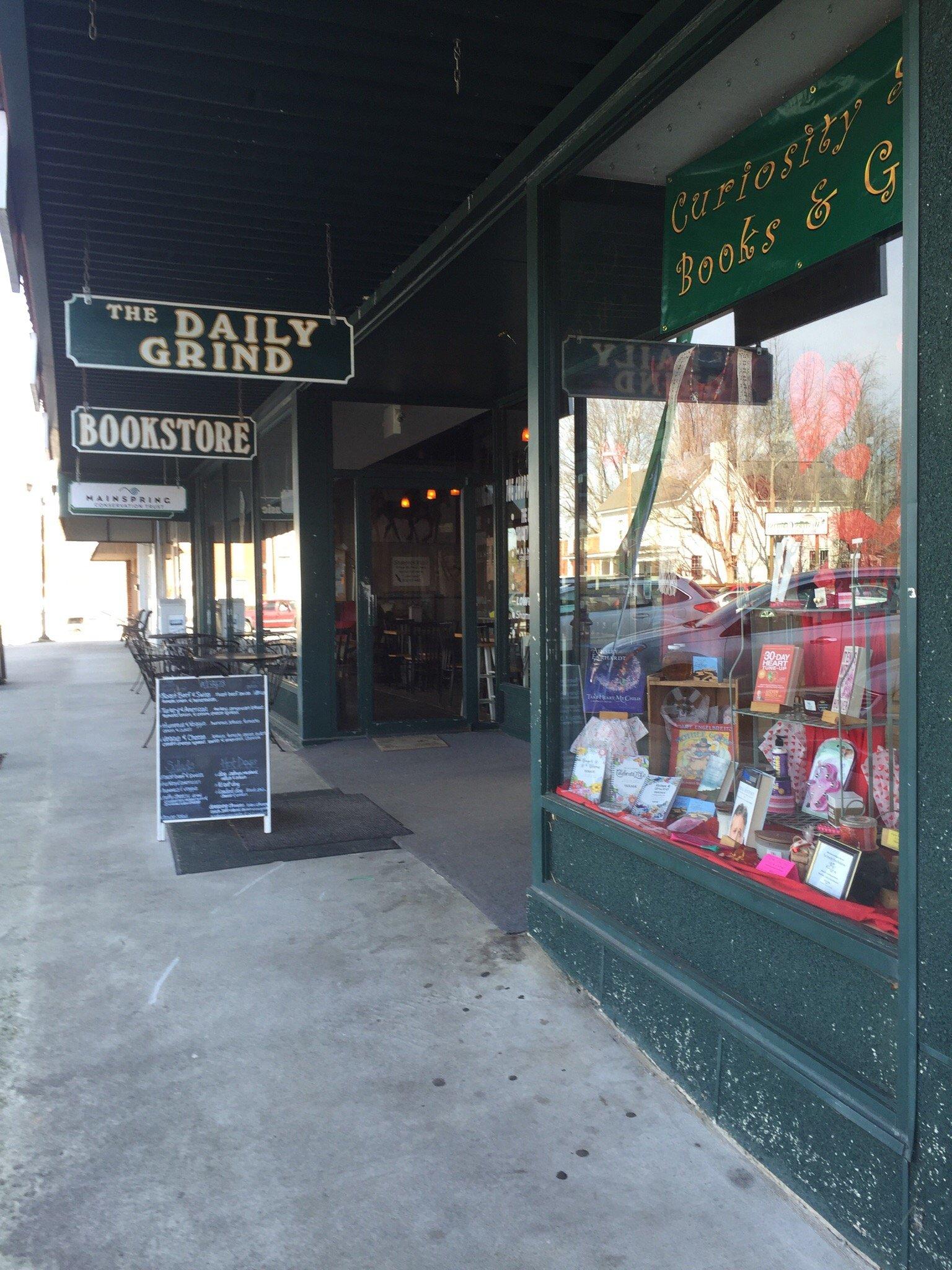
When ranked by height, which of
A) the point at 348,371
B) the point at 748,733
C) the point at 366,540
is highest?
the point at 348,371

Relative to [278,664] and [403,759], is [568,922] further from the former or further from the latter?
[278,664]

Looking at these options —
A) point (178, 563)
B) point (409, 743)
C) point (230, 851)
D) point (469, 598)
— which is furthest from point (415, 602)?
point (178, 563)

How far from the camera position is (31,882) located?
4891 mm

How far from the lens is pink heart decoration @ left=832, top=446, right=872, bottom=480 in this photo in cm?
281

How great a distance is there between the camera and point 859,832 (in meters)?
2.63

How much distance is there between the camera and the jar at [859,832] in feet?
8.34

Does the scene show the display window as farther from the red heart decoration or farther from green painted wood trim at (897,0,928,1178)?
green painted wood trim at (897,0,928,1178)

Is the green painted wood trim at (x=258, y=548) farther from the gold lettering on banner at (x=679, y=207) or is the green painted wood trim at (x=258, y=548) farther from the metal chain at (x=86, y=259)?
the gold lettering on banner at (x=679, y=207)

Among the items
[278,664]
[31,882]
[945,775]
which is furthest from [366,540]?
[945,775]

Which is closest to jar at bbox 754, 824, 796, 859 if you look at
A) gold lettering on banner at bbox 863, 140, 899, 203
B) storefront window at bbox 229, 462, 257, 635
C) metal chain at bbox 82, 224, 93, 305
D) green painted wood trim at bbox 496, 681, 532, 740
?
gold lettering on banner at bbox 863, 140, 899, 203

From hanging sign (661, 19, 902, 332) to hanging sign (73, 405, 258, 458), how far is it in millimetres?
4501

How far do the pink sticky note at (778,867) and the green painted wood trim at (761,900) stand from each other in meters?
0.08

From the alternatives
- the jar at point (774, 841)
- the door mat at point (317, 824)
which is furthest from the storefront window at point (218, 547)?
the jar at point (774, 841)

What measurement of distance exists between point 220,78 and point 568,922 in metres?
3.31
